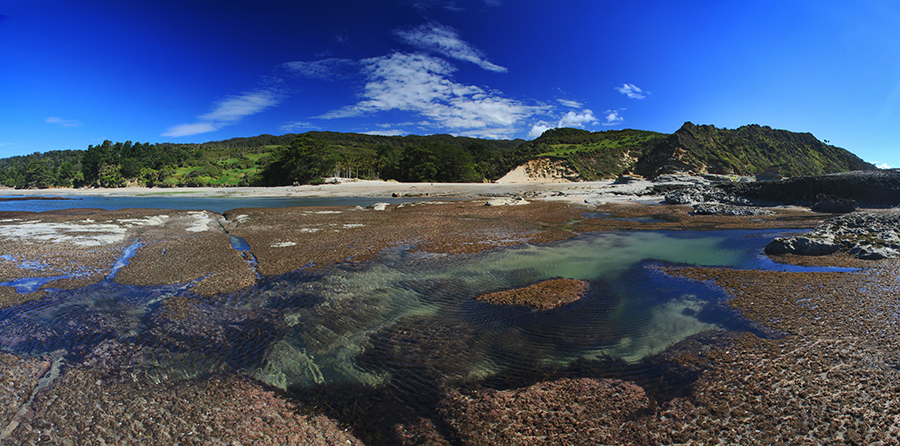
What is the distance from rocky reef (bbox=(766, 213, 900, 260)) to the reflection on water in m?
1.68

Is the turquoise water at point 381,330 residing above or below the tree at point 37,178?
below

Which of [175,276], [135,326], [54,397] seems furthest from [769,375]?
[175,276]

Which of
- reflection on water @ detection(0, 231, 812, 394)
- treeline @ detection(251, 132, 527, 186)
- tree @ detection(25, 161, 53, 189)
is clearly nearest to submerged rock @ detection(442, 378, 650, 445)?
reflection on water @ detection(0, 231, 812, 394)

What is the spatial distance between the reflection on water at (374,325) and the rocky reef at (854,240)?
1683mm

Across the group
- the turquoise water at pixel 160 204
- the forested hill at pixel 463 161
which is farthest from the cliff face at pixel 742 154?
the turquoise water at pixel 160 204

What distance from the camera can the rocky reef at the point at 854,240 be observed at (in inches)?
347

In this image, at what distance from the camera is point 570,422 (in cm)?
348

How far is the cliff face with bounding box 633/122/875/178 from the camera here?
53.9 m

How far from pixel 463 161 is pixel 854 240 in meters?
71.8

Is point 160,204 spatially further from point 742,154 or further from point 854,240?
point 742,154

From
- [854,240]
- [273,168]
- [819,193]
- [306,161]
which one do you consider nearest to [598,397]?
[854,240]

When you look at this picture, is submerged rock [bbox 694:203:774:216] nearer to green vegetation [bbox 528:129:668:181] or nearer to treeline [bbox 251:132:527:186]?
green vegetation [bbox 528:129:668:181]

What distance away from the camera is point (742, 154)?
59.1m

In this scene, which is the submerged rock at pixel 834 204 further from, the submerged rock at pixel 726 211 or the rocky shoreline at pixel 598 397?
the rocky shoreline at pixel 598 397
